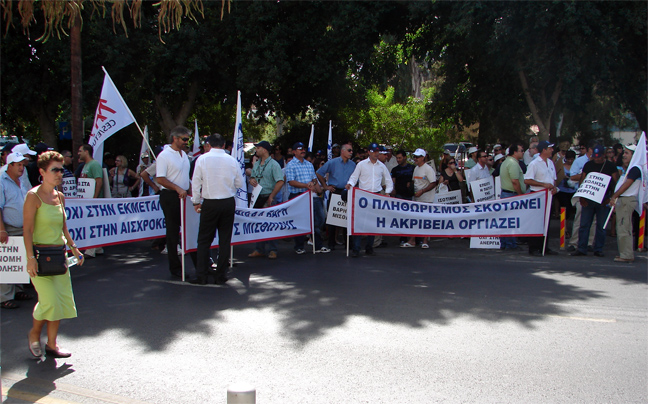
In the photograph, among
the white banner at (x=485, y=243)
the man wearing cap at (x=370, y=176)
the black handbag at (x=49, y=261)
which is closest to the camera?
the black handbag at (x=49, y=261)

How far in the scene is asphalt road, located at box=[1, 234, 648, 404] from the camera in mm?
4332

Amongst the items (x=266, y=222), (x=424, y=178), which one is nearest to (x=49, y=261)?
(x=266, y=222)

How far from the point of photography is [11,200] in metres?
6.34

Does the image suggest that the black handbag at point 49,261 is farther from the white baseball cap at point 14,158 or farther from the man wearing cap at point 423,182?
the man wearing cap at point 423,182

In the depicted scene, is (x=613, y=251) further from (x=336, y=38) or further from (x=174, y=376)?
(x=336, y=38)

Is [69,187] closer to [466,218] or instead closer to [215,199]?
[215,199]

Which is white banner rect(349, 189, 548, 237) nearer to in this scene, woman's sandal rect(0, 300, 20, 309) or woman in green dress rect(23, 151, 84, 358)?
woman's sandal rect(0, 300, 20, 309)

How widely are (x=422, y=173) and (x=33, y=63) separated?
52.0ft

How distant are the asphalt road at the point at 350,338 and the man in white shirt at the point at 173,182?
0.51 m

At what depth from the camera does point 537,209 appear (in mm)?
10031

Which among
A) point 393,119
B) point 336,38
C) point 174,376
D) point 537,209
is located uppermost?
point 336,38

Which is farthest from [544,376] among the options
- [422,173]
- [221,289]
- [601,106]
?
[601,106]

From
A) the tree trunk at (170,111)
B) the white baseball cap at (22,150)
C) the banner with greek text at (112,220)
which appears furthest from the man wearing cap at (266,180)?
the tree trunk at (170,111)

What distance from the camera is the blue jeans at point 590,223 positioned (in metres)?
9.95
